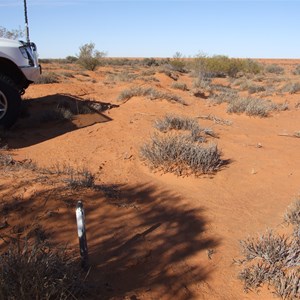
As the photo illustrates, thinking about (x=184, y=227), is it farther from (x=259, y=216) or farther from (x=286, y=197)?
(x=286, y=197)

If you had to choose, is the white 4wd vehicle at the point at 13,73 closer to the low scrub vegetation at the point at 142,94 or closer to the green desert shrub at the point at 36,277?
the green desert shrub at the point at 36,277

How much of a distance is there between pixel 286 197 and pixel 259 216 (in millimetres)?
851

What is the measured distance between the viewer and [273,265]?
11.1 feet

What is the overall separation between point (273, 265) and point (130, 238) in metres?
1.37

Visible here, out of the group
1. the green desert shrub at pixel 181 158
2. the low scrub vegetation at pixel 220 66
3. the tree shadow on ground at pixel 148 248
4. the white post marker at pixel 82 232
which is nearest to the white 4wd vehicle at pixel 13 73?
the green desert shrub at pixel 181 158

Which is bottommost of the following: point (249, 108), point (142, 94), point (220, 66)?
point (220, 66)

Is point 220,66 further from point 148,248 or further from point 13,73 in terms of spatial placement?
point 148,248

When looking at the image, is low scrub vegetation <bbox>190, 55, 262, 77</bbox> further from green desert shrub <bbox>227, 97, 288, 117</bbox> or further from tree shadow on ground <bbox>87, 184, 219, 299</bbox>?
tree shadow on ground <bbox>87, 184, 219, 299</bbox>

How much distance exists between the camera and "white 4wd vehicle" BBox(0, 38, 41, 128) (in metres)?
6.63

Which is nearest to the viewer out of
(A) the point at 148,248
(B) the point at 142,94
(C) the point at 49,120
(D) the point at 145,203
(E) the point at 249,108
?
(A) the point at 148,248

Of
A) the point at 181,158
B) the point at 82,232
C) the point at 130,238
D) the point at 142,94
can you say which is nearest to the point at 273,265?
the point at 130,238

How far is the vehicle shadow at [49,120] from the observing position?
23.8 feet

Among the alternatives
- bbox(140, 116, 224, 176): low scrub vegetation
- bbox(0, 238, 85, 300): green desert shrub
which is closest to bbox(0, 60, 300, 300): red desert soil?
bbox(140, 116, 224, 176): low scrub vegetation

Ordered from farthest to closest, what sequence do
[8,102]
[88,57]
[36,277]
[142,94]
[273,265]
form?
[88,57], [142,94], [8,102], [273,265], [36,277]
